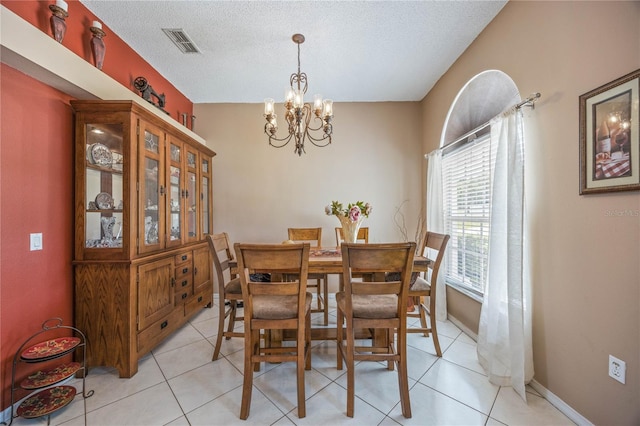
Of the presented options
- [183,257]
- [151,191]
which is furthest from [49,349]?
[151,191]

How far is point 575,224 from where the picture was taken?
145cm

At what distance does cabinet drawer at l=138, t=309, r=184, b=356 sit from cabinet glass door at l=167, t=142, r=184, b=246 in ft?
2.30

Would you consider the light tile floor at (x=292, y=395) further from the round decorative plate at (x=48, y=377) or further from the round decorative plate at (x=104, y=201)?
the round decorative plate at (x=104, y=201)

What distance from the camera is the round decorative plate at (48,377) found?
1.48 metres

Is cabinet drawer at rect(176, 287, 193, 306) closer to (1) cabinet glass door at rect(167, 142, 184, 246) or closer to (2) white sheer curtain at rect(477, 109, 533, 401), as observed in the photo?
(1) cabinet glass door at rect(167, 142, 184, 246)

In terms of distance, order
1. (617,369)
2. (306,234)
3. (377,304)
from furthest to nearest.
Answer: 1. (306,234)
2. (377,304)
3. (617,369)

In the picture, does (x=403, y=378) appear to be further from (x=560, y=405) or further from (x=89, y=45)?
(x=89, y=45)

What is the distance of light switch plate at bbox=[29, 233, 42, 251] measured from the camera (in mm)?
1632

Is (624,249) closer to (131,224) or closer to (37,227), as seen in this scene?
(131,224)

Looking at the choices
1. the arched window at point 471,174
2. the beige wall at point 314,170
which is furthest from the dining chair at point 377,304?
the beige wall at point 314,170

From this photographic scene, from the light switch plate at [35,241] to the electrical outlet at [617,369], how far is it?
344cm

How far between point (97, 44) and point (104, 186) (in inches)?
45.3

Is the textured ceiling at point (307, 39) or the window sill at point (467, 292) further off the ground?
the textured ceiling at point (307, 39)

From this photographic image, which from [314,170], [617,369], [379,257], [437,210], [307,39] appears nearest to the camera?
[617,369]
